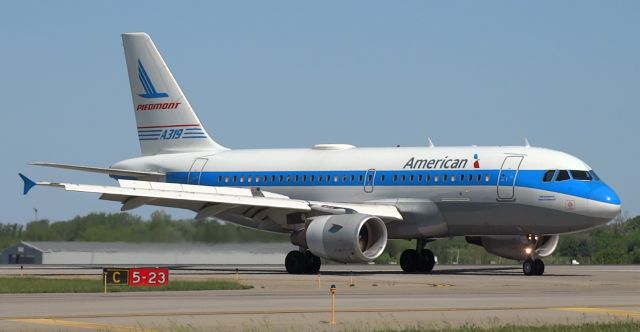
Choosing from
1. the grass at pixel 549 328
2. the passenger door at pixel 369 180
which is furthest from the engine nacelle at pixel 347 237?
the grass at pixel 549 328

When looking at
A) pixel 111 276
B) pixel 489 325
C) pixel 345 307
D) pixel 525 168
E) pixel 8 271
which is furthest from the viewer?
pixel 8 271

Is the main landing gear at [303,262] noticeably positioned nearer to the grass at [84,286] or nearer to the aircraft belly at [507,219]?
the aircraft belly at [507,219]

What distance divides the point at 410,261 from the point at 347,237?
6.45 m

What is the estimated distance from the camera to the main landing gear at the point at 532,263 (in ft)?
156

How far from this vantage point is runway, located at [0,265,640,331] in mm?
25547

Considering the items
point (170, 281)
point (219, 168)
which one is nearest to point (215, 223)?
point (219, 168)

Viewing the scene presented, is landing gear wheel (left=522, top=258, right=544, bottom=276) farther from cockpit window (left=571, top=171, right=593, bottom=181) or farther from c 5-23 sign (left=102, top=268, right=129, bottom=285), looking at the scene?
c 5-23 sign (left=102, top=268, right=129, bottom=285)

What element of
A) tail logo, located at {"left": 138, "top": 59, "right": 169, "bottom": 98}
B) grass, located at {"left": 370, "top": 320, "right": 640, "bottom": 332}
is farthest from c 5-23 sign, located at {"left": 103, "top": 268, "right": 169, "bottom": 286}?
tail logo, located at {"left": 138, "top": 59, "right": 169, "bottom": 98}

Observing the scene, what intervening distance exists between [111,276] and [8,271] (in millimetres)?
14321

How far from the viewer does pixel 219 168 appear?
5544cm

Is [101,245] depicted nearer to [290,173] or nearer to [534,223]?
[290,173]

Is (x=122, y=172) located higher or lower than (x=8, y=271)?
higher

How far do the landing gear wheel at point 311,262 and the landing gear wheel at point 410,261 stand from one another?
13.8 ft

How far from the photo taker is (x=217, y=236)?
57.8m
